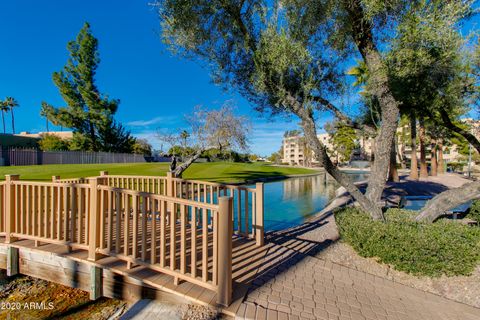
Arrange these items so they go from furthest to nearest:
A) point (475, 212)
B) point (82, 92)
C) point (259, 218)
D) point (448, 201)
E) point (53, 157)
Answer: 1. point (82, 92)
2. point (53, 157)
3. point (475, 212)
4. point (448, 201)
5. point (259, 218)

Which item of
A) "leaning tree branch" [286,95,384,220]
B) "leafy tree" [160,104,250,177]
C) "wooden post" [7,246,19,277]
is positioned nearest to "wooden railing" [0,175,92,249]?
"wooden post" [7,246,19,277]

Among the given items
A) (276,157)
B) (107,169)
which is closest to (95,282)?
(107,169)

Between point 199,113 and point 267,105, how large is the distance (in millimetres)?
9075

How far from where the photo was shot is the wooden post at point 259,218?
4.15m

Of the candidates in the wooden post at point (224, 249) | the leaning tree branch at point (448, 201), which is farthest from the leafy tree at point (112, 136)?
the leaning tree branch at point (448, 201)

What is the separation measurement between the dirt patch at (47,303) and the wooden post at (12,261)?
1.08 feet

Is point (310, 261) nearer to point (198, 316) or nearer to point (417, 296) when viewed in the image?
point (417, 296)

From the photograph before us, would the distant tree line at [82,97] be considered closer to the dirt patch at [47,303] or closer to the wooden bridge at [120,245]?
the wooden bridge at [120,245]

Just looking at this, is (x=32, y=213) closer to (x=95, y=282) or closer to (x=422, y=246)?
(x=95, y=282)

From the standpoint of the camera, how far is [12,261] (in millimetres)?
3592

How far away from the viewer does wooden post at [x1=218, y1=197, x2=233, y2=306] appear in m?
2.39

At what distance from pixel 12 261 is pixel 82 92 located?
2553 centimetres

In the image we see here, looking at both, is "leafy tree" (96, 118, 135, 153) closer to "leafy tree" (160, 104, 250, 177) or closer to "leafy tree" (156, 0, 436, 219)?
"leafy tree" (160, 104, 250, 177)

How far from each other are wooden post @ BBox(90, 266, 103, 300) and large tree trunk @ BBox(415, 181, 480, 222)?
215 inches
